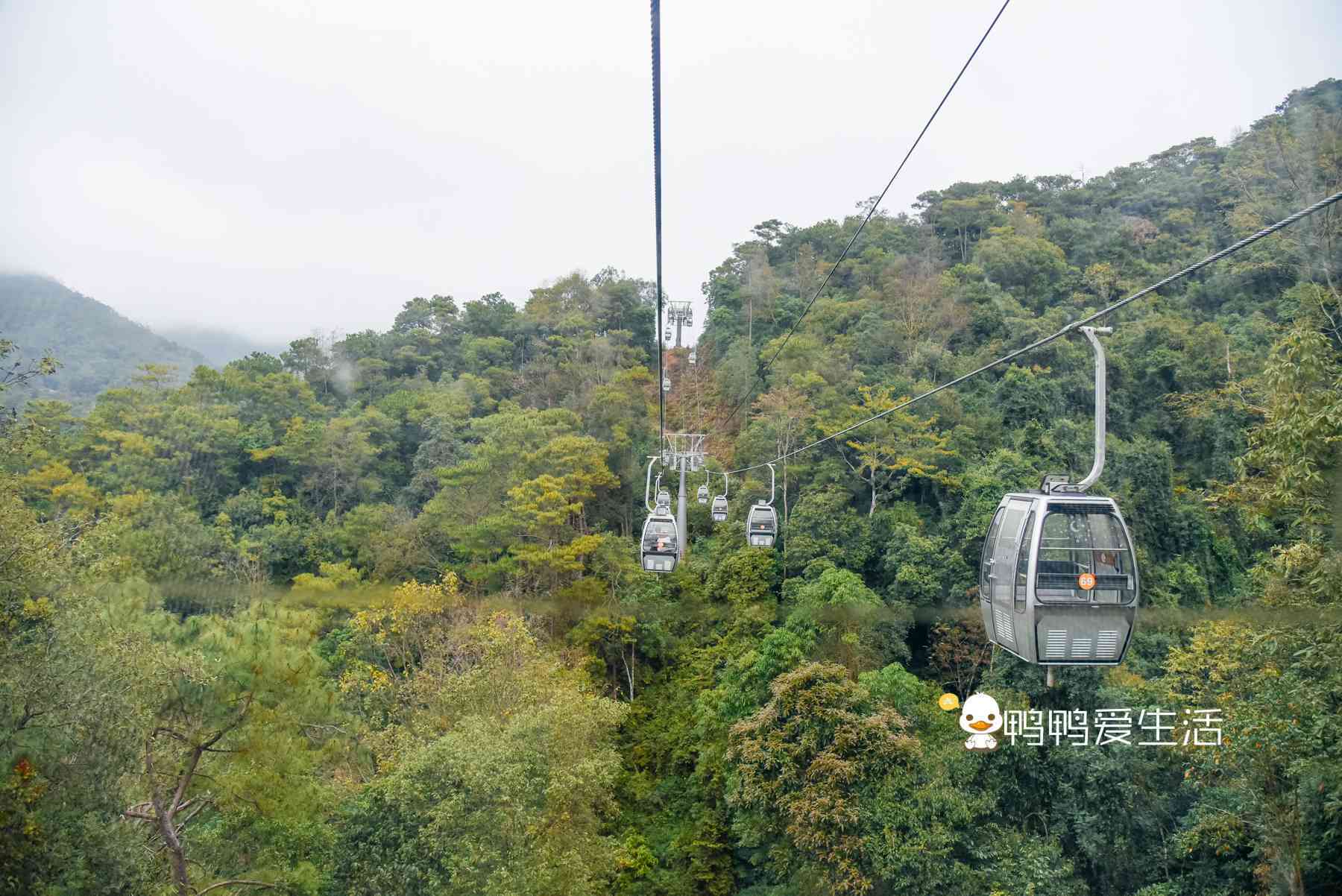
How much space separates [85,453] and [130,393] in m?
2.21

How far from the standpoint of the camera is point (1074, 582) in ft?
13.2

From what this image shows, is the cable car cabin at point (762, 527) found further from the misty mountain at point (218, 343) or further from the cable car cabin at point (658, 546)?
the misty mountain at point (218, 343)

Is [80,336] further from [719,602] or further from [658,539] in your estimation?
[658,539]

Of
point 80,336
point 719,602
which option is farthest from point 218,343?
point 719,602

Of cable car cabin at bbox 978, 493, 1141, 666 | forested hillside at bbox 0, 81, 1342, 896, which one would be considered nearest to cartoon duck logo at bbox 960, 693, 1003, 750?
forested hillside at bbox 0, 81, 1342, 896

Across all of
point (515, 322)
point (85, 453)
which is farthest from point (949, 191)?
point (85, 453)

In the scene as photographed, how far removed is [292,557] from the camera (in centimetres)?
1562

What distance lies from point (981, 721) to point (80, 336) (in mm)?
23336

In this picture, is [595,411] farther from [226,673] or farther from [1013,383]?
[226,673]

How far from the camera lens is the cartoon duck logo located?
962cm

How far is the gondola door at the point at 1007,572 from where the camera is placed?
414cm

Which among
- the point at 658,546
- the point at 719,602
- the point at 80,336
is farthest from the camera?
the point at 80,336

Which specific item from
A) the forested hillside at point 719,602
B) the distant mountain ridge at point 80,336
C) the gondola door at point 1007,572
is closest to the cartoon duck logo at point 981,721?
the forested hillside at point 719,602

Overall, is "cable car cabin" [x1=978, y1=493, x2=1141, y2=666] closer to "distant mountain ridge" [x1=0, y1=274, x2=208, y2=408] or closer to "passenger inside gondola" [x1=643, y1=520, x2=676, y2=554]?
"passenger inside gondola" [x1=643, y1=520, x2=676, y2=554]
